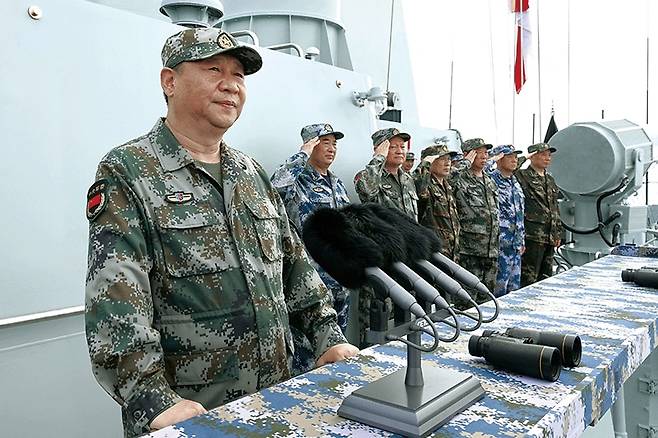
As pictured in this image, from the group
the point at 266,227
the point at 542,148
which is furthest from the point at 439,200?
the point at 266,227

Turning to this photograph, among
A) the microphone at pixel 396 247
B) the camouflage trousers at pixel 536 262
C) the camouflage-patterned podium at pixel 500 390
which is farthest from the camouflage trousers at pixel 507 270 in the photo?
the microphone at pixel 396 247

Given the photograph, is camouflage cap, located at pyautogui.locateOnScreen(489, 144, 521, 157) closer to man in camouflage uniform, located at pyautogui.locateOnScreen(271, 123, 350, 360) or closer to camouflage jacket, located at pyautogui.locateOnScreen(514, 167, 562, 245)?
camouflage jacket, located at pyautogui.locateOnScreen(514, 167, 562, 245)

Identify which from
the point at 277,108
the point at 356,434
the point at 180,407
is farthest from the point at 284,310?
the point at 277,108

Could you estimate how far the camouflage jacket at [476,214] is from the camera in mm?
4927

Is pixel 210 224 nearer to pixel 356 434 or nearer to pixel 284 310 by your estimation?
pixel 284 310

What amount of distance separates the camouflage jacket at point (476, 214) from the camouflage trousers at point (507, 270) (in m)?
0.28

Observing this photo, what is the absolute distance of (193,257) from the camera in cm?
134

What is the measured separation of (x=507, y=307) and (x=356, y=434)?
1.10m

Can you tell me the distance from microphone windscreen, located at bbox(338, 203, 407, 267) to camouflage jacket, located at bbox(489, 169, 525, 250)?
432 centimetres

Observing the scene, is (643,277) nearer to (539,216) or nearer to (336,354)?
(336,354)

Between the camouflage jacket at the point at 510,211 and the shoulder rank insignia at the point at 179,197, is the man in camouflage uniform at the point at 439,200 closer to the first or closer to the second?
the camouflage jacket at the point at 510,211

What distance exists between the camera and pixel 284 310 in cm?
150

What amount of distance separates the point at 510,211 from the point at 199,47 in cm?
438

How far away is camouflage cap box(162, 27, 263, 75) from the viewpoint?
1.38 meters
